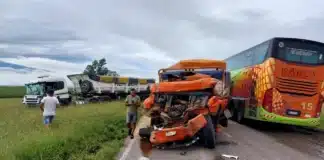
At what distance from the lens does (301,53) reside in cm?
1356

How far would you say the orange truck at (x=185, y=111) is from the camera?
9.64 m

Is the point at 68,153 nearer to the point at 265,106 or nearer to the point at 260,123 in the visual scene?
the point at 265,106

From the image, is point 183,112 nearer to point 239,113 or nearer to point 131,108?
point 131,108

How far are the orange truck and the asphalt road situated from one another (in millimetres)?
367

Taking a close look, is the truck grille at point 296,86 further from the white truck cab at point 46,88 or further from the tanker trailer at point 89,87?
the tanker trailer at point 89,87

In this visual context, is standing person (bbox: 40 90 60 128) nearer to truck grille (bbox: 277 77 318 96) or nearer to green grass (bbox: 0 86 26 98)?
truck grille (bbox: 277 77 318 96)

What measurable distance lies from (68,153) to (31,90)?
23.6 metres

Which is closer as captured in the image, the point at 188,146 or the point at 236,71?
the point at 188,146

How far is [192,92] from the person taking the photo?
10695 mm

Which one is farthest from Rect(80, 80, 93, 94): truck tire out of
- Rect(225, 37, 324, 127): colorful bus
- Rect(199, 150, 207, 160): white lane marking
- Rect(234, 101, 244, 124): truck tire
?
Rect(199, 150, 207, 160): white lane marking

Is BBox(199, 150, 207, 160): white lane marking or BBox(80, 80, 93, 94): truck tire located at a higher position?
BBox(80, 80, 93, 94): truck tire

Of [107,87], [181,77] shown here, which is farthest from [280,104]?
[107,87]

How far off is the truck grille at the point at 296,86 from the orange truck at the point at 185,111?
11.5ft

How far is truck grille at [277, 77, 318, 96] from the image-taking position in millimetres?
13484
